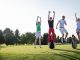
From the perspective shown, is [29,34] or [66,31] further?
[29,34]

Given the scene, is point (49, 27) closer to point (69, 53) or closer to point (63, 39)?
point (63, 39)

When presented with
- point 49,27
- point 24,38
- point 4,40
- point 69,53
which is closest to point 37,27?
point 49,27

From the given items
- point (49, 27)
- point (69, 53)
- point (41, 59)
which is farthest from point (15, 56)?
point (49, 27)

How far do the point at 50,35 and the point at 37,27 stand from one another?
6.23ft

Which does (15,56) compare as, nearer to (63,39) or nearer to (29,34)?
(63,39)

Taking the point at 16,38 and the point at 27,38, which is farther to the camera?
the point at 27,38

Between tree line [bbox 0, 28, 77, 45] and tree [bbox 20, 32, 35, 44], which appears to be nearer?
tree line [bbox 0, 28, 77, 45]

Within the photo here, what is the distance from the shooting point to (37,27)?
28.3 meters

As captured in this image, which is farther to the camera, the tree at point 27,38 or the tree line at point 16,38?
the tree at point 27,38

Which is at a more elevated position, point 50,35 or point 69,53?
point 50,35

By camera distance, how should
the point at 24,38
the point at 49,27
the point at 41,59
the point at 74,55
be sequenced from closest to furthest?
the point at 41,59, the point at 74,55, the point at 49,27, the point at 24,38

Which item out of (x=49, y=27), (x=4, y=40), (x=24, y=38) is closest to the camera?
(x=49, y=27)

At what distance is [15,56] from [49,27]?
6.54 m

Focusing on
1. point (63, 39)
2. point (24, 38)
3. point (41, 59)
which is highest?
point (24, 38)
